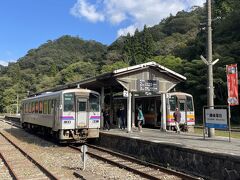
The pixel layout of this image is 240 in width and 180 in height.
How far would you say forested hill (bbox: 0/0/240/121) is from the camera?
4562 centimetres

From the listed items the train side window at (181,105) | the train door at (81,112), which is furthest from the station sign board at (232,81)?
the train side window at (181,105)

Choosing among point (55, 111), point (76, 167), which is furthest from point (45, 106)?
point (76, 167)

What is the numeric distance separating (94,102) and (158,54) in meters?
62.6

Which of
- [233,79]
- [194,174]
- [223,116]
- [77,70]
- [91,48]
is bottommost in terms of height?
[194,174]

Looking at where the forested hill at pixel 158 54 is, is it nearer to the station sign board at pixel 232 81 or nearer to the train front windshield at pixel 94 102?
the station sign board at pixel 232 81

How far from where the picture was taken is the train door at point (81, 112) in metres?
18.8

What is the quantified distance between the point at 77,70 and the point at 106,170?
9089cm

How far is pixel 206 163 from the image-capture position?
10.6m

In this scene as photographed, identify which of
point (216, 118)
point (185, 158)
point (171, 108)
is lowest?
point (185, 158)

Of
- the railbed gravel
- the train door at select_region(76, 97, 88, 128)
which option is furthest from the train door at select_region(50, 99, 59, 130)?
the railbed gravel

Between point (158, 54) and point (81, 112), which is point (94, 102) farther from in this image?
point (158, 54)

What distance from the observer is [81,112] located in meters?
18.9

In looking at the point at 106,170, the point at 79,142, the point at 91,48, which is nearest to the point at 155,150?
the point at 106,170

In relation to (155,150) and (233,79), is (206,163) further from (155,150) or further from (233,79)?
(233,79)
